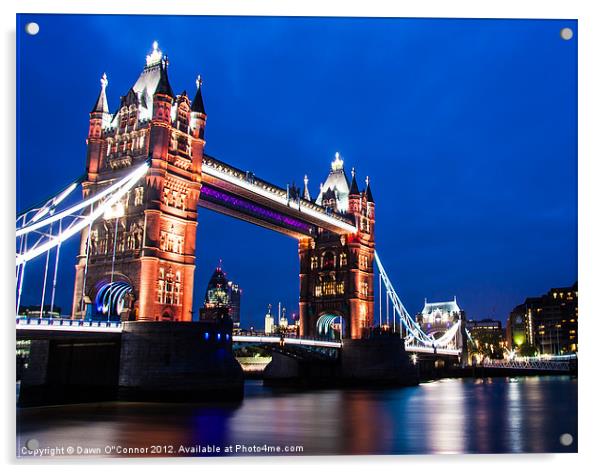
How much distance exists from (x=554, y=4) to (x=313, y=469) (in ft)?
40.1

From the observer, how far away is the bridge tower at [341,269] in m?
60.7

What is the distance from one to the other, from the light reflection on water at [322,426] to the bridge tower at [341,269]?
27.7m

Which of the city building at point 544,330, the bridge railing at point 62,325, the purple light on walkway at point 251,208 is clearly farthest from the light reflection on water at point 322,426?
the city building at point 544,330

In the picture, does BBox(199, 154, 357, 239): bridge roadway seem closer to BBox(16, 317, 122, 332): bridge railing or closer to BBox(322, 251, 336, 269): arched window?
BBox(322, 251, 336, 269): arched window

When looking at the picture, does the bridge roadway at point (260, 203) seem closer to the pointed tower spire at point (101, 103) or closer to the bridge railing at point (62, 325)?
the pointed tower spire at point (101, 103)

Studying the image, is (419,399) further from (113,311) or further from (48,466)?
(48,466)

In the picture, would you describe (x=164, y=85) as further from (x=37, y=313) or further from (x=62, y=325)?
(x=62, y=325)

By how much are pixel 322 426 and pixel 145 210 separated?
18487 mm

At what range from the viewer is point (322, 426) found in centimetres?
2266

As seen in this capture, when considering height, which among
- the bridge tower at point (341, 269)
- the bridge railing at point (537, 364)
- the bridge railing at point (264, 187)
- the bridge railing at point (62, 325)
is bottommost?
the bridge railing at point (537, 364)
